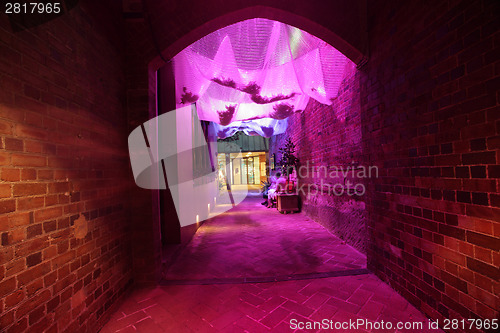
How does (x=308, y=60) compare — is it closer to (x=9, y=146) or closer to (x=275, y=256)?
(x=275, y=256)

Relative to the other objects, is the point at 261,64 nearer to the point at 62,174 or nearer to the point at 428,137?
the point at 428,137

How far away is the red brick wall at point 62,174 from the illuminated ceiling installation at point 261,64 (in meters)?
1.26

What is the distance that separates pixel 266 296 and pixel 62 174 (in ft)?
6.92

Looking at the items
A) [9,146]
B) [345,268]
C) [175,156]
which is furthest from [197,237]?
[9,146]

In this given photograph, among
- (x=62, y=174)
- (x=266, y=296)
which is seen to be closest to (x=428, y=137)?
(x=266, y=296)

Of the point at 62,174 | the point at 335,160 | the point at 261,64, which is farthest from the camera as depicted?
the point at 335,160

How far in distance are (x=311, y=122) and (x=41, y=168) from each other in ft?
17.5

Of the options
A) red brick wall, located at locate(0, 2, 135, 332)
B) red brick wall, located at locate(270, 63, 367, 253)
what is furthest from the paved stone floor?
red brick wall, located at locate(270, 63, 367, 253)

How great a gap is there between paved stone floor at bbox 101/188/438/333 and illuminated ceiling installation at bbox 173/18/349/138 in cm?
280

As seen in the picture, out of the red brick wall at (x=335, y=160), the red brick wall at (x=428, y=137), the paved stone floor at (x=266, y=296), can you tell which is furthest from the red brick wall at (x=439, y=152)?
the red brick wall at (x=335, y=160)

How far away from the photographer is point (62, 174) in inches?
61.2

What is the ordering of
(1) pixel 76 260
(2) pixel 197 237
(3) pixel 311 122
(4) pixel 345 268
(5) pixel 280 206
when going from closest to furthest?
(1) pixel 76 260 < (4) pixel 345 268 < (2) pixel 197 237 < (3) pixel 311 122 < (5) pixel 280 206

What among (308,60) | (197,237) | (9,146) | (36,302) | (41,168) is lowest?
(197,237)

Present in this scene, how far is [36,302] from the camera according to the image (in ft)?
4.30
